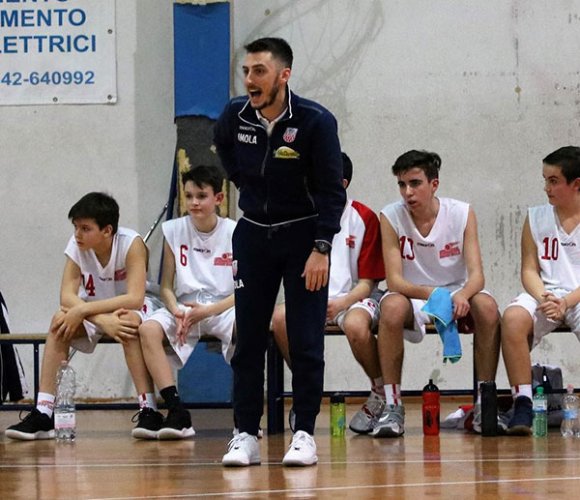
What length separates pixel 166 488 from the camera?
149 inches

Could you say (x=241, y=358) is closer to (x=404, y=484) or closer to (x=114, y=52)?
(x=404, y=484)

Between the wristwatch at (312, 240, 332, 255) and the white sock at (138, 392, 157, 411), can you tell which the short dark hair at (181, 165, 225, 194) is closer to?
the white sock at (138, 392, 157, 411)

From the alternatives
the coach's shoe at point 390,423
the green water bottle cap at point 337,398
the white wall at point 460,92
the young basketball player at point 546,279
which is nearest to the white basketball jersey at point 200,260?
the green water bottle cap at point 337,398

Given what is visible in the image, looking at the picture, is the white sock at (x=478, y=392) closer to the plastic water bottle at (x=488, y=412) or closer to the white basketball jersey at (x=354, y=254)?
the plastic water bottle at (x=488, y=412)

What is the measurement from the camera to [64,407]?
5.71 m

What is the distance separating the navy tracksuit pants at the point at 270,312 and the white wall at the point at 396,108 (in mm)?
3371

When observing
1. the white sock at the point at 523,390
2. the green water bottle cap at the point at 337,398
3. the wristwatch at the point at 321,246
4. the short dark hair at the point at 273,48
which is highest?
the short dark hair at the point at 273,48

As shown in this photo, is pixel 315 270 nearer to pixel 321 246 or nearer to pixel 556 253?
pixel 321 246

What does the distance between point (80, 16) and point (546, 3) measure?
9.71ft

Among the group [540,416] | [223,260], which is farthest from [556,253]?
[223,260]

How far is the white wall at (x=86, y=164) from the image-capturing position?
7965 millimetres

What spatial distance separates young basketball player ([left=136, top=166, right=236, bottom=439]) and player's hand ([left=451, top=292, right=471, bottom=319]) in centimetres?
104

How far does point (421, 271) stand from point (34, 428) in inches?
75.8

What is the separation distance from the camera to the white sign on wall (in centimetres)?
797
